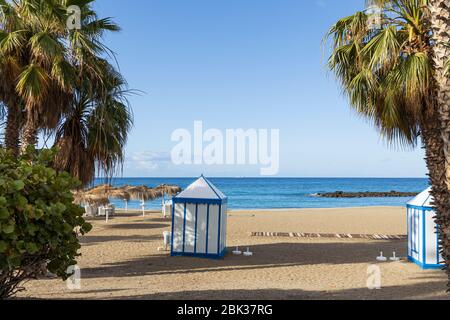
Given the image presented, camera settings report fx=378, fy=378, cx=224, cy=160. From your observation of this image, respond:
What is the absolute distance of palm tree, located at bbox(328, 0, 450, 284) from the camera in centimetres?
614

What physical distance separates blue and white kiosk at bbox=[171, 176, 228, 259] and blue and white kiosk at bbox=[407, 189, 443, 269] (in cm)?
579

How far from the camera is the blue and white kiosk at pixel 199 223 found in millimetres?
12117

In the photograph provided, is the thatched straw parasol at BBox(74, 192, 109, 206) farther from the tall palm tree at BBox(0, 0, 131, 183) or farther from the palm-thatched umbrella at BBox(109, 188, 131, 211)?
the tall palm tree at BBox(0, 0, 131, 183)

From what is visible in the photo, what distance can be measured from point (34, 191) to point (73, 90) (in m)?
6.25

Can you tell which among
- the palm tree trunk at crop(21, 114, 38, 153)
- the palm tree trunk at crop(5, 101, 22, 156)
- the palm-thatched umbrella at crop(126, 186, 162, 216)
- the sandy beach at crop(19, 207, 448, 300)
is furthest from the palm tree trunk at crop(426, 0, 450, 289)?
the palm-thatched umbrella at crop(126, 186, 162, 216)

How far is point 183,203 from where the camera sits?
1237cm

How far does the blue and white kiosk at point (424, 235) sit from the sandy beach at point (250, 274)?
360mm

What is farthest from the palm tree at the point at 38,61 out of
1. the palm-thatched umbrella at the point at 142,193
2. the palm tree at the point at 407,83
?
the palm-thatched umbrella at the point at 142,193

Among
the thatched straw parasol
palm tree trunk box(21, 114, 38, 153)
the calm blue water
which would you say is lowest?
the calm blue water

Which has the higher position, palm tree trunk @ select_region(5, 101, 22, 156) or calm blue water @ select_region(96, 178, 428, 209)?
palm tree trunk @ select_region(5, 101, 22, 156)

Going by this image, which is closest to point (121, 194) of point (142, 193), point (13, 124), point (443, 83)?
point (142, 193)

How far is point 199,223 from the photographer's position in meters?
12.3

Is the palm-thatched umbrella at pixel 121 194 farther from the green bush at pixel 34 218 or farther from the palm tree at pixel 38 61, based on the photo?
the green bush at pixel 34 218

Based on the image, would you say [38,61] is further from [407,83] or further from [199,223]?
[407,83]
